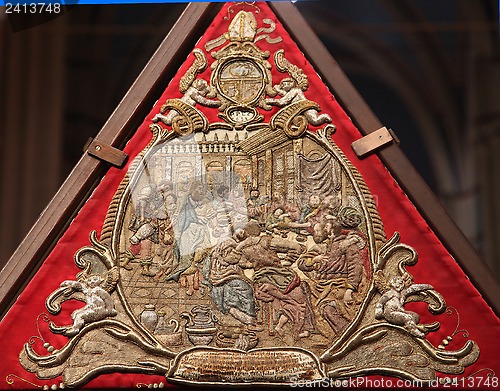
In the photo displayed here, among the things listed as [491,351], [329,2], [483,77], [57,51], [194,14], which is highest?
[57,51]

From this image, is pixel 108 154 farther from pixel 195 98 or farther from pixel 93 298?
pixel 93 298

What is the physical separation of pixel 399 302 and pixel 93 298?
5.11 ft

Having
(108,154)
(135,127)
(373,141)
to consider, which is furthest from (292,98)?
(108,154)

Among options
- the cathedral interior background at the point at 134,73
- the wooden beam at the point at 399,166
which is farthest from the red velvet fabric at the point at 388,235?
the cathedral interior background at the point at 134,73

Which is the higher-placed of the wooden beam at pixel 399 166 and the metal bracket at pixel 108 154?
the metal bracket at pixel 108 154

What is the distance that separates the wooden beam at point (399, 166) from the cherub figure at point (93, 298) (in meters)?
1.52

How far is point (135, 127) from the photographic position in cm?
447

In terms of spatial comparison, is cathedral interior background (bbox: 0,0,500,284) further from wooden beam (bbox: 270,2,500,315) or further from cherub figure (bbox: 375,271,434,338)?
cherub figure (bbox: 375,271,434,338)

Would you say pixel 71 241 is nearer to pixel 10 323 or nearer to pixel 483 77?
pixel 10 323

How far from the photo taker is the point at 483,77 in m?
5.32

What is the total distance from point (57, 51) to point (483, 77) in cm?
277

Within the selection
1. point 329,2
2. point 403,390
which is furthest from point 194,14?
point 403,390

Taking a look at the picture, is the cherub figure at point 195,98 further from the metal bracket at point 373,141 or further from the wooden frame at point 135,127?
the metal bracket at point 373,141

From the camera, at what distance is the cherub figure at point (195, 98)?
14.6 ft
